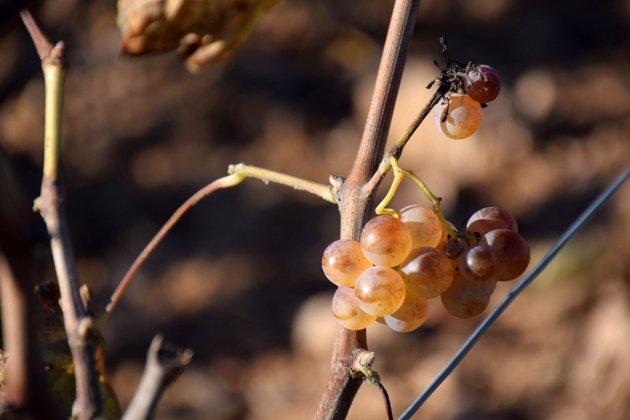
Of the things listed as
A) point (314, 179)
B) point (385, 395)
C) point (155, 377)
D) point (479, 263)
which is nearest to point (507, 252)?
point (479, 263)

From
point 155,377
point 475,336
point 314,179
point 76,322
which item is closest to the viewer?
point 155,377

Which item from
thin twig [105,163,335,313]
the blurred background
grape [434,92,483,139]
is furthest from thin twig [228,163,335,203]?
the blurred background

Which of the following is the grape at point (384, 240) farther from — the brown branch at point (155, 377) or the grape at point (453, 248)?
the brown branch at point (155, 377)

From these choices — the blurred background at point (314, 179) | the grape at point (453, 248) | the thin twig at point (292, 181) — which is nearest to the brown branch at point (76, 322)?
the thin twig at point (292, 181)

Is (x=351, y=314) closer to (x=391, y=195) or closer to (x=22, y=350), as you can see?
(x=391, y=195)

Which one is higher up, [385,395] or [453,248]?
[453,248]

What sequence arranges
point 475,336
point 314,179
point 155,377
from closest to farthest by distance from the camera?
point 155,377, point 475,336, point 314,179
